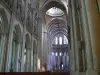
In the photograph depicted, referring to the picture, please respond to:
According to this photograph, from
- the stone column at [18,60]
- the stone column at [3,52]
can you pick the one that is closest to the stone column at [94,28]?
the stone column at [3,52]

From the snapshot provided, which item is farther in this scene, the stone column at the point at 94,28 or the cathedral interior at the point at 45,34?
the cathedral interior at the point at 45,34

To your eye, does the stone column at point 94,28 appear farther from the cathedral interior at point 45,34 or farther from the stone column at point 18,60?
the stone column at point 18,60

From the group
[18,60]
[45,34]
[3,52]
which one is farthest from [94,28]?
[45,34]

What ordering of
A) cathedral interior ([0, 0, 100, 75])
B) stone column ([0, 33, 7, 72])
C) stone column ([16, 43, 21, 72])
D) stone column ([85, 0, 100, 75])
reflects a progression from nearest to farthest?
1. stone column ([85, 0, 100, 75])
2. cathedral interior ([0, 0, 100, 75])
3. stone column ([0, 33, 7, 72])
4. stone column ([16, 43, 21, 72])

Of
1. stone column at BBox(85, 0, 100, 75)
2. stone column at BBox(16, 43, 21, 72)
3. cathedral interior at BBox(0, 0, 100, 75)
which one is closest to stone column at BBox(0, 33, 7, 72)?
cathedral interior at BBox(0, 0, 100, 75)

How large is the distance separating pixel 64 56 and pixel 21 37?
3212 cm

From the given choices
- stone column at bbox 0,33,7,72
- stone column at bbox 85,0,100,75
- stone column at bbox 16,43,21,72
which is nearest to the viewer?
stone column at bbox 85,0,100,75

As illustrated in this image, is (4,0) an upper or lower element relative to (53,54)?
upper

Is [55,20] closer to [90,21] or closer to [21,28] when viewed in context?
[21,28]

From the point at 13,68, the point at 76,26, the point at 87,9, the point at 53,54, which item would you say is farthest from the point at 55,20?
the point at 87,9

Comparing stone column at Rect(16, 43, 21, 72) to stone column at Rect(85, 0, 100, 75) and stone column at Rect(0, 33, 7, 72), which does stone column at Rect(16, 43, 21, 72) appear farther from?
stone column at Rect(85, 0, 100, 75)

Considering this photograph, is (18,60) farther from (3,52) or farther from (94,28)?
(94,28)

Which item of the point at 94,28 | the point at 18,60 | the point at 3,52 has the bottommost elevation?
the point at 18,60

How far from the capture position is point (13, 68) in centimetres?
1455
